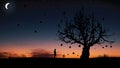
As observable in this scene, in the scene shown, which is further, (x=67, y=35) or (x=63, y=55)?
(x=67, y=35)

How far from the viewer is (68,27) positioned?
40844 millimetres
